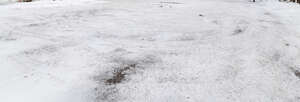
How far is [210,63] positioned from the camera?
164 centimetres

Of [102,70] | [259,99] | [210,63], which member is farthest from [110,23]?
[259,99]

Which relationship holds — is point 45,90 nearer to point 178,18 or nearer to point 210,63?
point 210,63

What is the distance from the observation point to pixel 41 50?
180 centimetres

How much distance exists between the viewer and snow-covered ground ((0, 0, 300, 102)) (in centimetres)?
124

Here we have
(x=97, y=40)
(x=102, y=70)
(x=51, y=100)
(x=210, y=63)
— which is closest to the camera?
(x=51, y=100)

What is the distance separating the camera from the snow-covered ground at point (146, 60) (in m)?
1.24

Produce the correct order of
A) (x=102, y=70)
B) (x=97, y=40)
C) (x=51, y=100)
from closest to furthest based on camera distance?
(x=51, y=100) < (x=102, y=70) < (x=97, y=40)

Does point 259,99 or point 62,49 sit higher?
point 62,49

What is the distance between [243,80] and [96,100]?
36.9 inches

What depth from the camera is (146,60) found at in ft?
5.56

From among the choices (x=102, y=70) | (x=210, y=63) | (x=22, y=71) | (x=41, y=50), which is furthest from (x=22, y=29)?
(x=210, y=63)

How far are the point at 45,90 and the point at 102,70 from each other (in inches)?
15.4

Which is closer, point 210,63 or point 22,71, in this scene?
point 22,71

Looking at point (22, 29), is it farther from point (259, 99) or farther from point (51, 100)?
point (259, 99)
